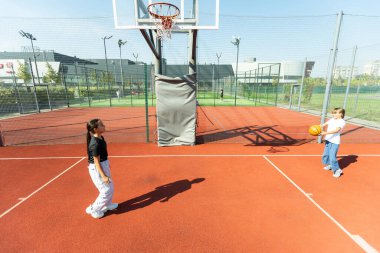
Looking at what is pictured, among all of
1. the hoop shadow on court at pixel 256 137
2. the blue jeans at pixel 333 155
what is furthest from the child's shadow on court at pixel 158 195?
the hoop shadow on court at pixel 256 137

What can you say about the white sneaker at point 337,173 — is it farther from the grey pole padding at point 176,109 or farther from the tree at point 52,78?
the tree at point 52,78

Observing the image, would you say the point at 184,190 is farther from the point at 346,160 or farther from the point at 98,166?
the point at 346,160

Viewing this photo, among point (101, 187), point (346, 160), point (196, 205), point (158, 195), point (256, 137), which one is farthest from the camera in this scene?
point (256, 137)

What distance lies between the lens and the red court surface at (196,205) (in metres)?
3.04

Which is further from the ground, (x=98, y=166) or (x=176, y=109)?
(x=176, y=109)

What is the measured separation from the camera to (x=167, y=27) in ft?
21.1

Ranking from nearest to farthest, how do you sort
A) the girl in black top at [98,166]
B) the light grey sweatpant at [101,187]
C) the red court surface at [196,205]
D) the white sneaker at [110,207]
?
1. the red court surface at [196,205]
2. the girl in black top at [98,166]
3. the light grey sweatpant at [101,187]
4. the white sneaker at [110,207]

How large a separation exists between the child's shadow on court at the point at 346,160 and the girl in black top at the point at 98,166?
647 centimetres

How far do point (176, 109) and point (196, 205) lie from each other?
4.45m

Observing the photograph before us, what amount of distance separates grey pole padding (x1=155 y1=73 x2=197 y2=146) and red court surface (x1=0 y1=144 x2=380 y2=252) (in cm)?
137

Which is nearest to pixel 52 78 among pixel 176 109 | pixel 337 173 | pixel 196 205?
pixel 176 109

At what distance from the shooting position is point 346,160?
6.34m

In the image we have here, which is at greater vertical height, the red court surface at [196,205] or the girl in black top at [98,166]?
the girl in black top at [98,166]

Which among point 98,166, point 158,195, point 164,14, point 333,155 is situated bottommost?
point 158,195
